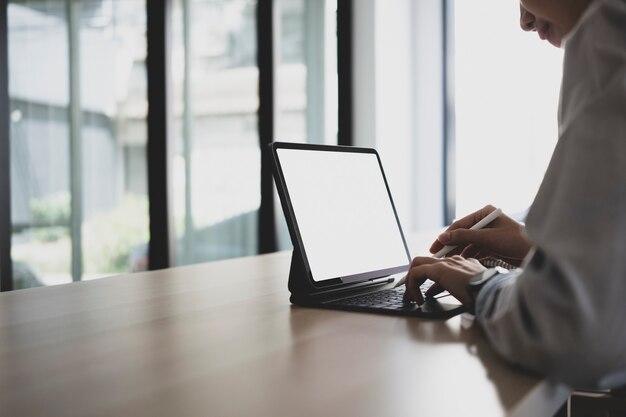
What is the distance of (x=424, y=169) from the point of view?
445cm

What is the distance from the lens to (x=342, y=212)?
3.76 feet

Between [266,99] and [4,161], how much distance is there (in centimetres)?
150

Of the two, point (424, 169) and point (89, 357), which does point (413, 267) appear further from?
point (424, 169)

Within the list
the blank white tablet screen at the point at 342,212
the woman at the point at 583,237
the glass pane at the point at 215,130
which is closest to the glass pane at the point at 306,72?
the glass pane at the point at 215,130

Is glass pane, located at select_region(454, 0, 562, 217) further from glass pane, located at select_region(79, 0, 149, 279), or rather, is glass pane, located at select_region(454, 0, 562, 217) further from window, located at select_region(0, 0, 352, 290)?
glass pane, located at select_region(79, 0, 149, 279)

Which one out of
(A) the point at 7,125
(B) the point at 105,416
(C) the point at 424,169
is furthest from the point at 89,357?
(C) the point at 424,169

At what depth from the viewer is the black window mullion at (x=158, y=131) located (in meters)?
3.02

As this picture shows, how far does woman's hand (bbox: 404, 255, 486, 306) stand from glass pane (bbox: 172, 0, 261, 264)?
2.44m

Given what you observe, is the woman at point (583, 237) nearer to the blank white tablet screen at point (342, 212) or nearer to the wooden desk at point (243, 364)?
the wooden desk at point (243, 364)

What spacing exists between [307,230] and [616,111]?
55 cm

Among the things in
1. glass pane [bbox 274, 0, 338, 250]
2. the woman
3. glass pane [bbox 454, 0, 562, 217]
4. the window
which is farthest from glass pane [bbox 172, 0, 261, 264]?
the woman

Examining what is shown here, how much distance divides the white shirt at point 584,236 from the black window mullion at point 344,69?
3.45 m

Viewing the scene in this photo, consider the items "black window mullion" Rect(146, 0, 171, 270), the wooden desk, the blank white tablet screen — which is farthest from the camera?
"black window mullion" Rect(146, 0, 171, 270)

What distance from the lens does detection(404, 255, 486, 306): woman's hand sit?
2.81 feet
